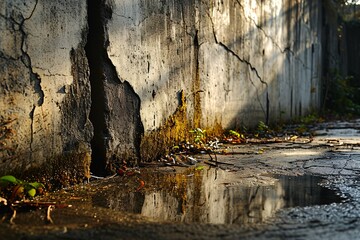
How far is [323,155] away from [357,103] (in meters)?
8.87

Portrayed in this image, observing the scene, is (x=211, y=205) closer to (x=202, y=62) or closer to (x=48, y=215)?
(x=48, y=215)

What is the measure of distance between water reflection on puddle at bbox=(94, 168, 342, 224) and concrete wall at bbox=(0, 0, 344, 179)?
1.22 ft

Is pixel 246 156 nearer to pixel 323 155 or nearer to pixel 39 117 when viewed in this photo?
pixel 323 155

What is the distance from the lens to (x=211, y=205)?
5.99 feet

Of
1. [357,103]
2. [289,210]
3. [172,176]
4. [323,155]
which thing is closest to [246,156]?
[323,155]

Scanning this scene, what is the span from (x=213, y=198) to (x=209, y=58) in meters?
2.12

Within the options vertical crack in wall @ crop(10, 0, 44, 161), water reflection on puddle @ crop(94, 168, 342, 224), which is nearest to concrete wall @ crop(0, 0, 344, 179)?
vertical crack in wall @ crop(10, 0, 44, 161)

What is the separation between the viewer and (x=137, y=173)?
2.51 m

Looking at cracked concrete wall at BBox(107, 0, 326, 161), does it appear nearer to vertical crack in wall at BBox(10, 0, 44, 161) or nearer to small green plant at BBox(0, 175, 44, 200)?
vertical crack in wall at BBox(10, 0, 44, 161)

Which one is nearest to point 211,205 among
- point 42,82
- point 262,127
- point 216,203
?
point 216,203

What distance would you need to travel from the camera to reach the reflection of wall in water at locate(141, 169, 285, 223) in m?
1.64

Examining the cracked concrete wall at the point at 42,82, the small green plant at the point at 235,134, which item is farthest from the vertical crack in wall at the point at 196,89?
the cracked concrete wall at the point at 42,82

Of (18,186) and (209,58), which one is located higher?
(209,58)

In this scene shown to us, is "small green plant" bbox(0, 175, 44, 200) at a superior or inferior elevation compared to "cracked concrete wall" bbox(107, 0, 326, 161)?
inferior
